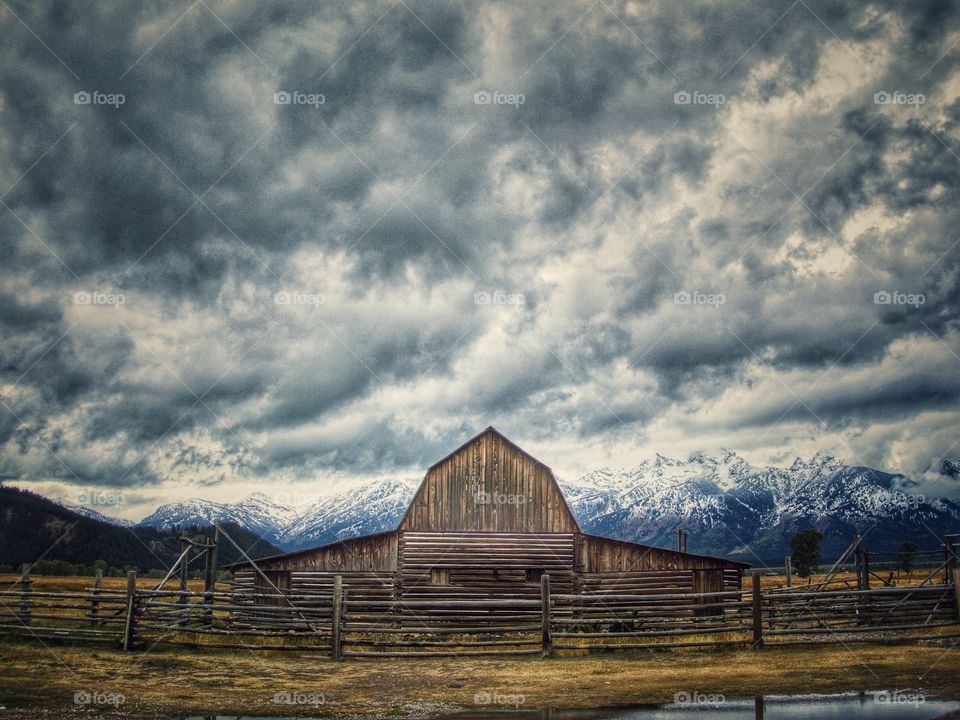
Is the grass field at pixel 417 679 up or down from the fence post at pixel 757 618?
down

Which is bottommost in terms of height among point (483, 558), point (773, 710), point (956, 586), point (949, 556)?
point (773, 710)

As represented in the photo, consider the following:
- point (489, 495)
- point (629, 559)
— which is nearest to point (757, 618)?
point (629, 559)

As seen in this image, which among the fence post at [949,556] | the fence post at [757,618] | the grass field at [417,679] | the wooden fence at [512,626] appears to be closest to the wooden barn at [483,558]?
the wooden fence at [512,626]

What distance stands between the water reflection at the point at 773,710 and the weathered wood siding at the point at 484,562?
18.0 meters

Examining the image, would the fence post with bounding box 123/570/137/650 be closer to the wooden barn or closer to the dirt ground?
the dirt ground

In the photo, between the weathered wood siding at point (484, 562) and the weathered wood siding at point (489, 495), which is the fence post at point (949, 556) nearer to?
the weathered wood siding at point (484, 562)

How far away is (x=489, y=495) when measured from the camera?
2942 centimetres

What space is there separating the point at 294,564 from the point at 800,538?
77531mm

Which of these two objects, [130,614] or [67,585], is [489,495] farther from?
[67,585]

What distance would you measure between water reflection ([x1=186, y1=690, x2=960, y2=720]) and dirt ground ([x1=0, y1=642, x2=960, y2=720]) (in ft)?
1.66

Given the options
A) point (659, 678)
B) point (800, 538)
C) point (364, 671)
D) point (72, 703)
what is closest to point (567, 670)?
point (659, 678)

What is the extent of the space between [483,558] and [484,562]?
0.15m

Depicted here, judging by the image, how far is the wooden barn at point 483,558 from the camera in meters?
28.1

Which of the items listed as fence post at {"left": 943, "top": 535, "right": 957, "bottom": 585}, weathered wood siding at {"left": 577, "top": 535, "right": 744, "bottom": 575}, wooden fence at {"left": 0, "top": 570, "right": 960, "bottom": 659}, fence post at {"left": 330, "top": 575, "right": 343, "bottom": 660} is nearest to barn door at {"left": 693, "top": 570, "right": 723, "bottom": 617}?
weathered wood siding at {"left": 577, "top": 535, "right": 744, "bottom": 575}
